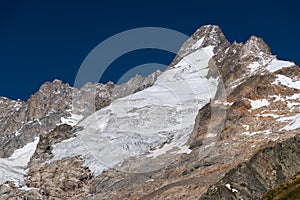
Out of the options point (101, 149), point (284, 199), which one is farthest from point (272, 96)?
point (284, 199)

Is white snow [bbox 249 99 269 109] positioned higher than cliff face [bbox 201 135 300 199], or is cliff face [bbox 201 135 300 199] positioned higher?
white snow [bbox 249 99 269 109]

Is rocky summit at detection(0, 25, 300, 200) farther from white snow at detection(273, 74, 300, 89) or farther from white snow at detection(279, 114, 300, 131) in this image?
white snow at detection(279, 114, 300, 131)

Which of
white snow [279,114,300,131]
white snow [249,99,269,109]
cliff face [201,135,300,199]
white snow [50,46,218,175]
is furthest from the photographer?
white snow [50,46,218,175]

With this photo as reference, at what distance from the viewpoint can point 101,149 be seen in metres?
141

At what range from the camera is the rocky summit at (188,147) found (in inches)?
2211

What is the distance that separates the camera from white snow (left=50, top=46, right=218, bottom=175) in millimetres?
131250

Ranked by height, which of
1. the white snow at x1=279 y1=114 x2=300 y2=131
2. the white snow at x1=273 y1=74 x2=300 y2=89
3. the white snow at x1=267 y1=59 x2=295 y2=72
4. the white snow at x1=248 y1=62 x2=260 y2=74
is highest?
the white snow at x1=248 y1=62 x2=260 y2=74

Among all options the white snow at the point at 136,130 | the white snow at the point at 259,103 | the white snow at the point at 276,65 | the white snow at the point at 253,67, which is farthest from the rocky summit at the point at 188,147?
the white snow at the point at 276,65

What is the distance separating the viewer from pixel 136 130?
501ft

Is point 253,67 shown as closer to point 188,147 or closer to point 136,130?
point 136,130

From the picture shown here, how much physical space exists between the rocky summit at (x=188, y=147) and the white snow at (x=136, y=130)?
0.34 metres

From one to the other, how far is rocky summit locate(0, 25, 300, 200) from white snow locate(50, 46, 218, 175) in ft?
1.10

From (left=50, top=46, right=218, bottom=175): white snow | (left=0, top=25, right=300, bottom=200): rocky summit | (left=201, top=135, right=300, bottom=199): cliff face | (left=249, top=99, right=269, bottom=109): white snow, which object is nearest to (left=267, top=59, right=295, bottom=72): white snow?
(left=0, top=25, right=300, bottom=200): rocky summit

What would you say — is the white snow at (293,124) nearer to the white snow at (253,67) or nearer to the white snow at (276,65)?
the white snow at (276,65)
